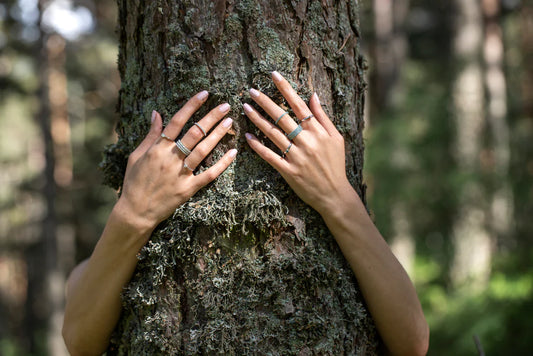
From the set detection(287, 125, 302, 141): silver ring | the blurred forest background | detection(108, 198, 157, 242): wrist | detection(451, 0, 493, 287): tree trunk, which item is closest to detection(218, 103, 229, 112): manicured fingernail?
detection(287, 125, 302, 141): silver ring

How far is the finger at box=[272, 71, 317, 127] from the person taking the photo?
5.04ft

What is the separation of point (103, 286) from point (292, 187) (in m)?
0.79

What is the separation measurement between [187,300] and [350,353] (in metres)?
0.61

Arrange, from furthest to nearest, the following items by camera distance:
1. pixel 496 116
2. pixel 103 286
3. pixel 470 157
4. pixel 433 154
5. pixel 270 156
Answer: pixel 496 116
pixel 433 154
pixel 470 157
pixel 103 286
pixel 270 156

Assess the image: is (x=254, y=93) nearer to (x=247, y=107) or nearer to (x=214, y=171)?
(x=247, y=107)

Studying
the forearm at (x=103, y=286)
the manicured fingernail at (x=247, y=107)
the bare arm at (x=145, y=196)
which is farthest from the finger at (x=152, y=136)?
the manicured fingernail at (x=247, y=107)

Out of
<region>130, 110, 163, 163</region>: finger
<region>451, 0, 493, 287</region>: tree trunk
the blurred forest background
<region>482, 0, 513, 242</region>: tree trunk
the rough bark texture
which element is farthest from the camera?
<region>482, 0, 513, 242</region>: tree trunk

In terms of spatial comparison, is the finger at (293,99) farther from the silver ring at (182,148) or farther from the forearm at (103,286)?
the forearm at (103,286)

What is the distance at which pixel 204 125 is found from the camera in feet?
5.07

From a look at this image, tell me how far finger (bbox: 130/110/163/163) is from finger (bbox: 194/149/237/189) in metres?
0.23

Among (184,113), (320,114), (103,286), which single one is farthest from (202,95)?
(103,286)

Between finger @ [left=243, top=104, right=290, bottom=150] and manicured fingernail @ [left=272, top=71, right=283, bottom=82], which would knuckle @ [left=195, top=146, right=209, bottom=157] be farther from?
manicured fingernail @ [left=272, top=71, right=283, bottom=82]

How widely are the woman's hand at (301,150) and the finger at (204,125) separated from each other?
9 centimetres

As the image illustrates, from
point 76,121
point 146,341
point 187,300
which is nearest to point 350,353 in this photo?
point 187,300
